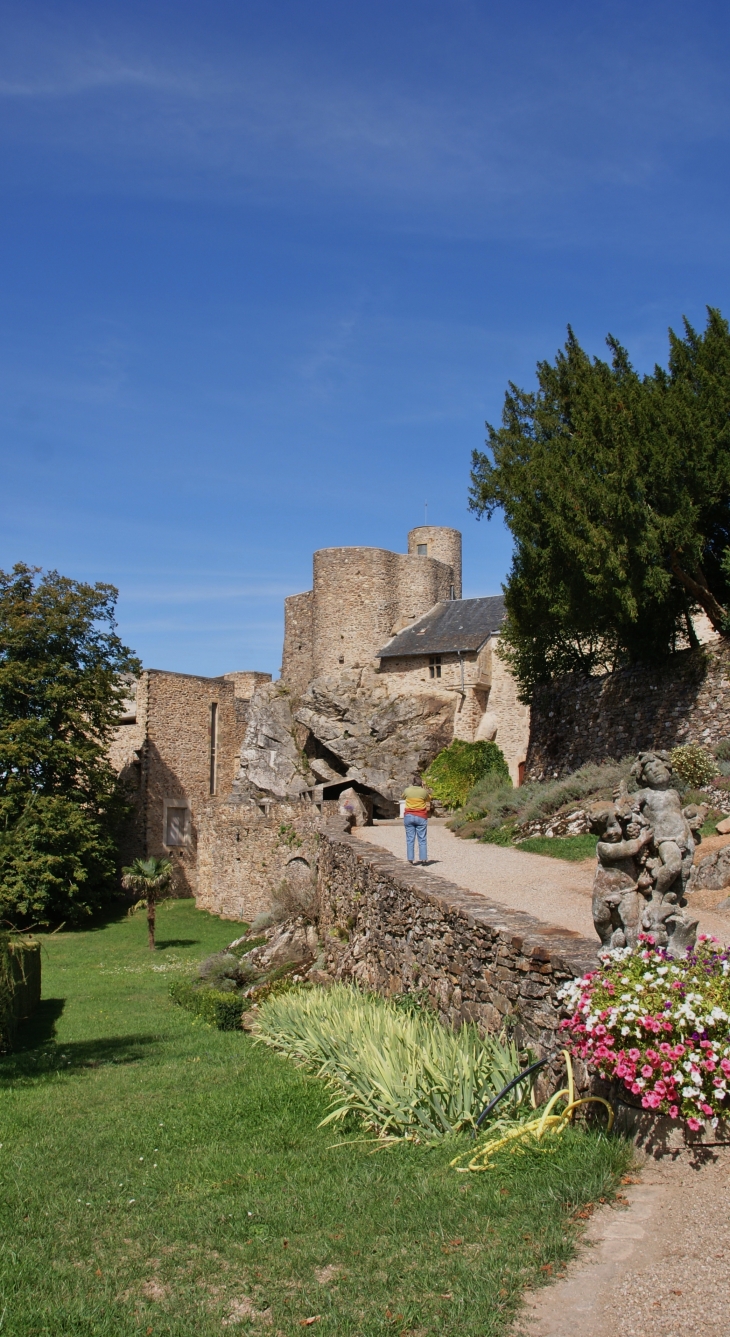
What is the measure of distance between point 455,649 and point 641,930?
93.3ft

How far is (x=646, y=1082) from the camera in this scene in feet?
16.2

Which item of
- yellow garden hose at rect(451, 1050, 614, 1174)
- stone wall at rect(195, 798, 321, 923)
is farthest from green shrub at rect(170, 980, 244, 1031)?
stone wall at rect(195, 798, 321, 923)

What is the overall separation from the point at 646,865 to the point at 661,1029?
5.55 ft

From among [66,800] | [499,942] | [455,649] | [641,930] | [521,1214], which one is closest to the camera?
[521,1214]

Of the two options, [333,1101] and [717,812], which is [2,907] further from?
[333,1101]

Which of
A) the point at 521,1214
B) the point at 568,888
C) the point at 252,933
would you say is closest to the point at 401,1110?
the point at 521,1214

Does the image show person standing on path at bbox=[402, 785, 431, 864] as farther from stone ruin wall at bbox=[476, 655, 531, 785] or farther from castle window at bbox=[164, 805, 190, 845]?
castle window at bbox=[164, 805, 190, 845]

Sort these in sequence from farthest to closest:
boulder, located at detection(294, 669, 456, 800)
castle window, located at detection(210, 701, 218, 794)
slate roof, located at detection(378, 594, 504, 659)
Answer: castle window, located at detection(210, 701, 218, 794)
slate roof, located at detection(378, 594, 504, 659)
boulder, located at detection(294, 669, 456, 800)

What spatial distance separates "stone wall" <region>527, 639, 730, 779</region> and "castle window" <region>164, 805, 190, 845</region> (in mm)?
16276

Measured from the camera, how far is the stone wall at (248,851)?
27844mm

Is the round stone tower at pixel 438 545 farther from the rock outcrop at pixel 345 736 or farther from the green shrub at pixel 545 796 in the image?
the green shrub at pixel 545 796

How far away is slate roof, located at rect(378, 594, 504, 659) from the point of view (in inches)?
1372

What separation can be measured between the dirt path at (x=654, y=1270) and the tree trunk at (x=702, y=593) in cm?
1513

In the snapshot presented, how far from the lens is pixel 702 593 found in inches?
755
